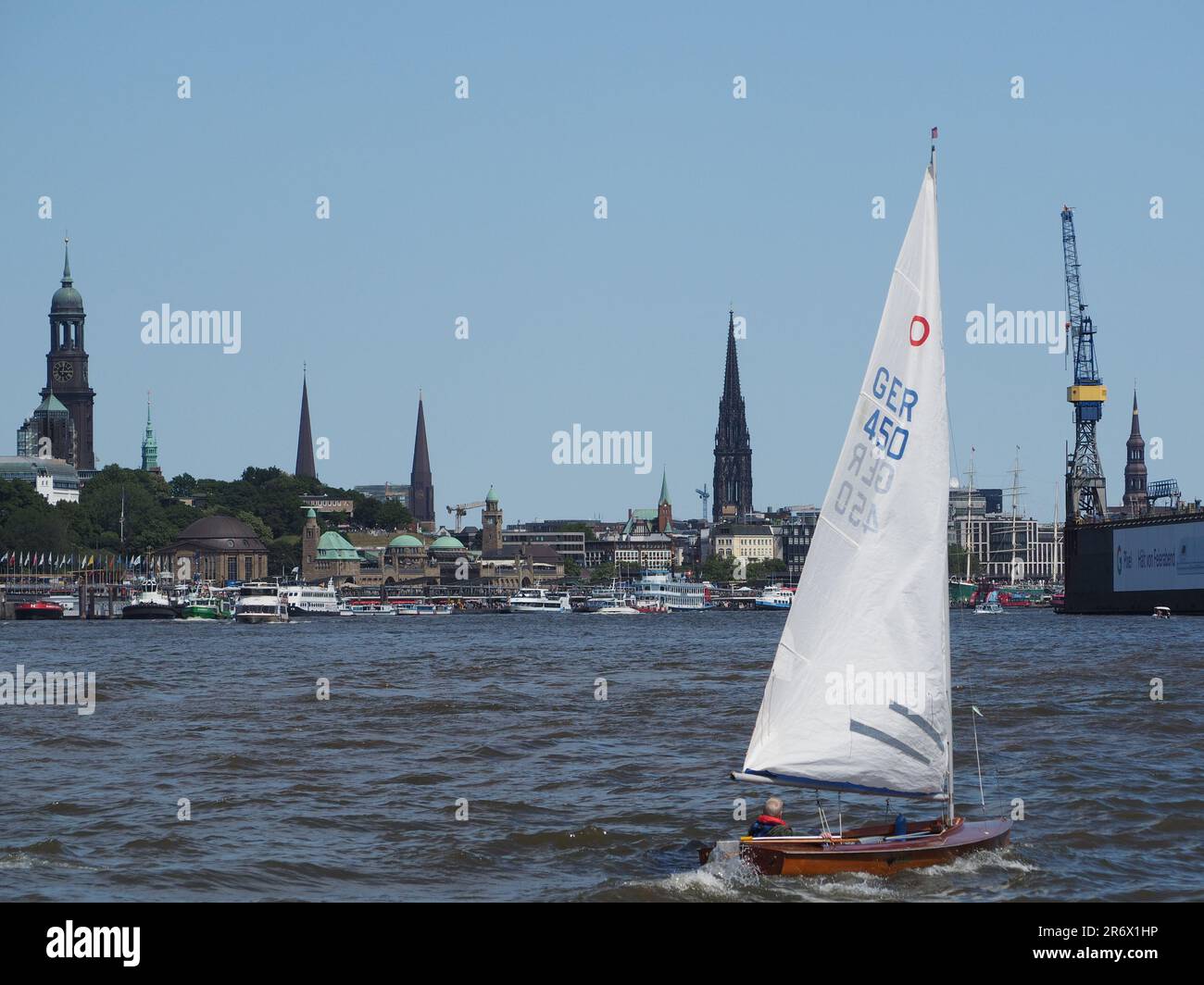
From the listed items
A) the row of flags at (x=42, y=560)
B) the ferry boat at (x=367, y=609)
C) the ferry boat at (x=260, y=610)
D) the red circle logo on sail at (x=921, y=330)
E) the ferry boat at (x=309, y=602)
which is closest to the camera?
the red circle logo on sail at (x=921, y=330)

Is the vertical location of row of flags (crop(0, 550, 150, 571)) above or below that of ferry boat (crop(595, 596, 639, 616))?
above

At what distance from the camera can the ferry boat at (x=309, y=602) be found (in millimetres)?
146125

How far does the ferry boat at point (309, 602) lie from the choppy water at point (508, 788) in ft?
302

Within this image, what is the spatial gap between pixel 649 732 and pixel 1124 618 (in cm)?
9293

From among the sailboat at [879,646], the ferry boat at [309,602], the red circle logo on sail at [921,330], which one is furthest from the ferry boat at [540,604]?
the red circle logo on sail at [921,330]

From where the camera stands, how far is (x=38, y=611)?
13975cm

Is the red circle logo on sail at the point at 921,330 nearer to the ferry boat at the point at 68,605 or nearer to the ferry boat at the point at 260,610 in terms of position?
the ferry boat at the point at 260,610

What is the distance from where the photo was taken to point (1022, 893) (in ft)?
60.6

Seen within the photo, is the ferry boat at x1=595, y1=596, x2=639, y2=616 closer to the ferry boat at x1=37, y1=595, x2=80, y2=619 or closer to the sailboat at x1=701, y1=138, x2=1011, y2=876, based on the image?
the ferry boat at x1=37, y1=595, x2=80, y2=619

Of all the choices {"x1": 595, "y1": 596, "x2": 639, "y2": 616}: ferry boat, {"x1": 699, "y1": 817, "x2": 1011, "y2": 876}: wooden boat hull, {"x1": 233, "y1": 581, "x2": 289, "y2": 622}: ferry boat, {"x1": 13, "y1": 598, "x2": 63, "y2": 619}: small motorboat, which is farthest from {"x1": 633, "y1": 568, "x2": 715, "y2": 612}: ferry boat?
{"x1": 699, "y1": 817, "x2": 1011, "y2": 876}: wooden boat hull

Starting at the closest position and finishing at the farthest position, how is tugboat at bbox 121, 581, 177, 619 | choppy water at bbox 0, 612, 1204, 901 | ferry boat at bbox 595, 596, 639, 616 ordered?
choppy water at bbox 0, 612, 1204, 901
tugboat at bbox 121, 581, 177, 619
ferry boat at bbox 595, 596, 639, 616

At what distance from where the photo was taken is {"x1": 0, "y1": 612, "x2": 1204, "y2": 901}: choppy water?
1950 cm

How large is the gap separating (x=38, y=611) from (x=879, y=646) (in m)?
131

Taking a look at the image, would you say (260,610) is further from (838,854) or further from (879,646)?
(838,854)
